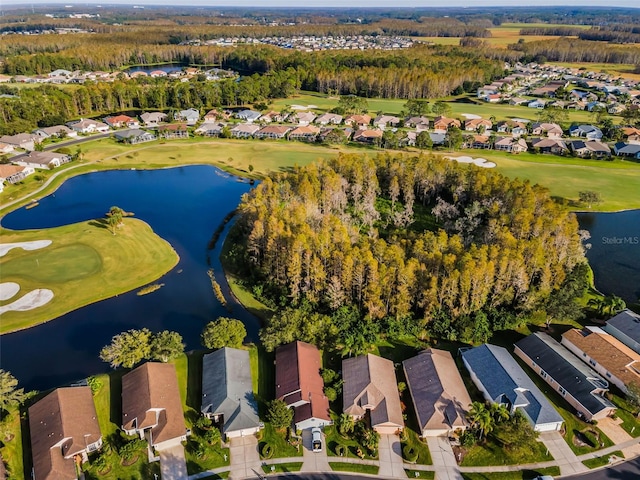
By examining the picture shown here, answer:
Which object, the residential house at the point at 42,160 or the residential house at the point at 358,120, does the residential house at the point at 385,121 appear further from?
the residential house at the point at 42,160

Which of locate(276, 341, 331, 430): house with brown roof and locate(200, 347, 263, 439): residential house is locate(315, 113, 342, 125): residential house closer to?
locate(276, 341, 331, 430): house with brown roof

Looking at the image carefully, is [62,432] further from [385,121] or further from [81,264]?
[385,121]

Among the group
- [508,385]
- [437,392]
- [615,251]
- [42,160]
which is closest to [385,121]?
[615,251]

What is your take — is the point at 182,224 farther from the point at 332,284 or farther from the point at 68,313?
the point at 332,284

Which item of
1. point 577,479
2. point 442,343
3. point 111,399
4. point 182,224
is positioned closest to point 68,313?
point 111,399

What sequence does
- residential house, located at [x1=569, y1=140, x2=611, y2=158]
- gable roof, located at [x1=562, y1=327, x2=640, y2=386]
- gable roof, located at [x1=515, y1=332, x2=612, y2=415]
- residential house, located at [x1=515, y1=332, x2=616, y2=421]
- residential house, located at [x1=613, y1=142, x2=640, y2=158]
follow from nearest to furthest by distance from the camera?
residential house, located at [x1=515, y1=332, x2=616, y2=421], gable roof, located at [x1=515, y1=332, x2=612, y2=415], gable roof, located at [x1=562, y1=327, x2=640, y2=386], residential house, located at [x1=569, y1=140, x2=611, y2=158], residential house, located at [x1=613, y1=142, x2=640, y2=158]

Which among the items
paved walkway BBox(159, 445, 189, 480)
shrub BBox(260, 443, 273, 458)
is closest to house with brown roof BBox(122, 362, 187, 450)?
paved walkway BBox(159, 445, 189, 480)
